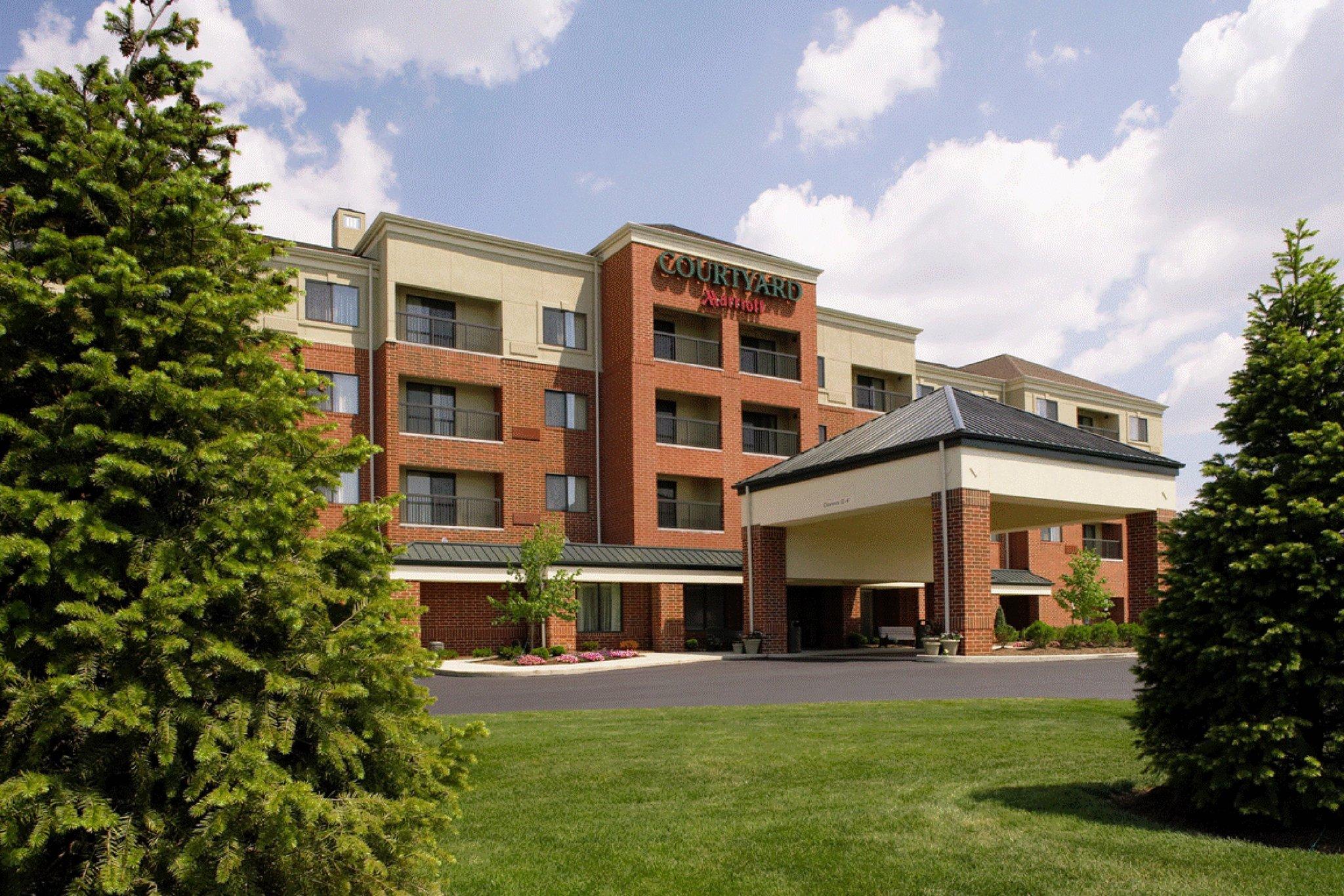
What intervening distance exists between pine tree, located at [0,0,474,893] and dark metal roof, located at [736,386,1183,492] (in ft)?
71.1

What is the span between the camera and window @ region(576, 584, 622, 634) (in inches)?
1309

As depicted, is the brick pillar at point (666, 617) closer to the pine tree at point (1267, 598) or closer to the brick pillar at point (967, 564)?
the brick pillar at point (967, 564)

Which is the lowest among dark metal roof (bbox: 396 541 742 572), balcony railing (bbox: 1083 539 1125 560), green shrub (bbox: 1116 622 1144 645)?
green shrub (bbox: 1116 622 1144 645)

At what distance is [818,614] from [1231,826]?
32.0 m

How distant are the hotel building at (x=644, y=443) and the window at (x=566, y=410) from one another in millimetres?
77

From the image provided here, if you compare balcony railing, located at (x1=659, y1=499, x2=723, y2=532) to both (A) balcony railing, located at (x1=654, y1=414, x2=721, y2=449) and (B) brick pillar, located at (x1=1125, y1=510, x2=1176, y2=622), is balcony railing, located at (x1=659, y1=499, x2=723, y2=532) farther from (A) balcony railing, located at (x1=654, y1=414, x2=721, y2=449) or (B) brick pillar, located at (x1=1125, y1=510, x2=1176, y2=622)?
(B) brick pillar, located at (x1=1125, y1=510, x2=1176, y2=622)

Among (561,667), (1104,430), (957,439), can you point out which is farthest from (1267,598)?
(1104,430)

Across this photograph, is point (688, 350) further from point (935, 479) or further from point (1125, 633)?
point (1125, 633)

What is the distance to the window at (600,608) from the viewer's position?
109 ft

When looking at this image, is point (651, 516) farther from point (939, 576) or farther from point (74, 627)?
point (74, 627)

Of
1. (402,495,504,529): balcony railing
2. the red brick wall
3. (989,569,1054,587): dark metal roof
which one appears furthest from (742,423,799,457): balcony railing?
(989,569,1054,587): dark metal roof

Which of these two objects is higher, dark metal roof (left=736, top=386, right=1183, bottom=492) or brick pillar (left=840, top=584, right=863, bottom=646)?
dark metal roof (left=736, top=386, right=1183, bottom=492)

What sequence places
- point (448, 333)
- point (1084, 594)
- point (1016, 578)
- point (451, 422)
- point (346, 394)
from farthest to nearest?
1. point (1016, 578)
2. point (1084, 594)
3. point (448, 333)
4. point (451, 422)
5. point (346, 394)

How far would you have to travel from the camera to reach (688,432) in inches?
1545
